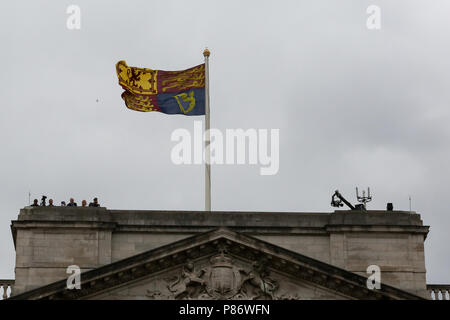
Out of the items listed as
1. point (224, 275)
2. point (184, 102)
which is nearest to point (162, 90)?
point (184, 102)

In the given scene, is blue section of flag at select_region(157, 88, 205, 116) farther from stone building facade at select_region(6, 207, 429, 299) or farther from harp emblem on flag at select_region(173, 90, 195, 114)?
stone building facade at select_region(6, 207, 429, 299)

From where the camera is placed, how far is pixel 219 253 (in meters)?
70.1

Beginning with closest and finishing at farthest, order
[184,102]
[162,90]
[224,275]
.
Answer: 1. [224,275]
2. [162,90]
3. [184,102]

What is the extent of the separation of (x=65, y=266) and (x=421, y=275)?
16217 mm

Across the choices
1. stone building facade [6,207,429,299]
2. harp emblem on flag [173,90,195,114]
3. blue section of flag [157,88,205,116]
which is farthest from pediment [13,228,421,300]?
harp emblem on flag [173,90,195,114]

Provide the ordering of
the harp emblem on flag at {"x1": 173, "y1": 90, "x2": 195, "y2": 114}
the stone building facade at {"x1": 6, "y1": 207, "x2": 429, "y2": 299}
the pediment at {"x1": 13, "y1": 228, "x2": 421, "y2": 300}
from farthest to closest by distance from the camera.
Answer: the harp emblem on flag at {"x1": 173, "y1": 90, "x2": 195, "y2": 114}
the stone building facade at {"x1": 6, "y1": 207, "x2": 429, "y2": 299}
the pediment at {"x1": 13, "y1": 228, "x2": 421, "y2": 300}

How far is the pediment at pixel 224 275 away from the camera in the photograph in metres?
69.2

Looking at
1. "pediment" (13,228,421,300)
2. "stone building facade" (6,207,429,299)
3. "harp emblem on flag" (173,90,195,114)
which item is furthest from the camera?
"harp emblem on flag" (173,90,195,114)

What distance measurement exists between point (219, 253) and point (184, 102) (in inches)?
373

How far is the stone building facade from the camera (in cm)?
6938

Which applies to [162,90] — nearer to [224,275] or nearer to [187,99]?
[187,99]

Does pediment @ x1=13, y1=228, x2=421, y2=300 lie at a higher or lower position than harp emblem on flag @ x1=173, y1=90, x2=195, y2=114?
lower

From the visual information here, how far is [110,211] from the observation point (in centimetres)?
7388
